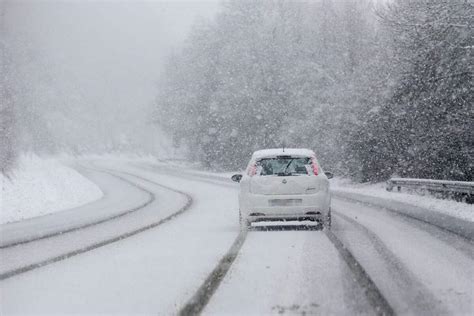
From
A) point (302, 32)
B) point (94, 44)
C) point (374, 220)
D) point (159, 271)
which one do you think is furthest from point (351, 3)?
point (94, 44)

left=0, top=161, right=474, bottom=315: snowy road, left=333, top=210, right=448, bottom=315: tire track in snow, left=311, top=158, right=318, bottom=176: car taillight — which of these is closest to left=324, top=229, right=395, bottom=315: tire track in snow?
left=0, top=161, right=474, bottom=315: snowy road

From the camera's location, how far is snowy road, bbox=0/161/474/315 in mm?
6332

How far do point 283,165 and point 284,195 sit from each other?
95 cm

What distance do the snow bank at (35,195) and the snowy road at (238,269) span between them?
5.54 meters

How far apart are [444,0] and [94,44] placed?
140 metres

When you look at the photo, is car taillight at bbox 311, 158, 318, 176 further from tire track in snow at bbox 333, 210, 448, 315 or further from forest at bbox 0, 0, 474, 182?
forest at bbox 0, 0, 474, 182

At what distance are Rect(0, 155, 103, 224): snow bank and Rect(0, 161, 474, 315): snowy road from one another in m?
5.54

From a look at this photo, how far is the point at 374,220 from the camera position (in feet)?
48.4

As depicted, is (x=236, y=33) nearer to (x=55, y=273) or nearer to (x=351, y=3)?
(x=351, y=3)

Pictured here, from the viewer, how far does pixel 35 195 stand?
23.2m

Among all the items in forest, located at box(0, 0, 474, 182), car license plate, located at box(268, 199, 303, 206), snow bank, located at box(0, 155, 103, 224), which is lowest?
snow bank, located at box(0, 155, 103, 224)

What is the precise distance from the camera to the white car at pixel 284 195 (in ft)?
41.2

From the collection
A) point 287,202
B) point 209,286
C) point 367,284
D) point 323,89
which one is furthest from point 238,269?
point 323,89

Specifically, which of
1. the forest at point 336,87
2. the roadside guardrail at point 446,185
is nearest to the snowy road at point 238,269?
the roadside guardrail at point 446,185
